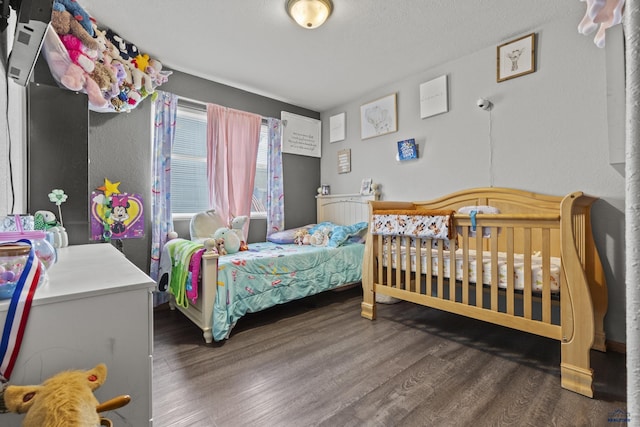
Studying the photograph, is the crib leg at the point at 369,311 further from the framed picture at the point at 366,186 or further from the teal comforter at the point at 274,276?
the framed picture at the point at 366,186

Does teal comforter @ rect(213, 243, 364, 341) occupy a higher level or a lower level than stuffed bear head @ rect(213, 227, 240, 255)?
lower

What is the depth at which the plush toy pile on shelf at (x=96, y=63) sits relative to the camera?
1727 millimetres

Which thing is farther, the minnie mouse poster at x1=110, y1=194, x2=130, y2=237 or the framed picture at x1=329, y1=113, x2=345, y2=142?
the framed picture at x1=329, y1=113, x2=345, y2=142

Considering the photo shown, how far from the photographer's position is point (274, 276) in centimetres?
226

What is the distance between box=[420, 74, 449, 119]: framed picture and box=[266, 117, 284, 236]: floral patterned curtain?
5.30ft

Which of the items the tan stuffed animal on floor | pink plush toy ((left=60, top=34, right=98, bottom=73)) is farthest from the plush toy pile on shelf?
the tan stuffed animal on floor

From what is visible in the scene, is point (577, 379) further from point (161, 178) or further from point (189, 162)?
point (189, 162)

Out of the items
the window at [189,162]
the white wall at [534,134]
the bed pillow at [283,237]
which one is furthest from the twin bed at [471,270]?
the window at [189,162]

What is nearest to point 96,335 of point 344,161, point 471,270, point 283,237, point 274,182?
point 471,270

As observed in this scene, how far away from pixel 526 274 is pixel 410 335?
0.83 metres

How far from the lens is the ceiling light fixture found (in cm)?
178

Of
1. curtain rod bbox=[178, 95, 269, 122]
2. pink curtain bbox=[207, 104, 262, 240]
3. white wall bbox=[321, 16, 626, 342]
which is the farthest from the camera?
pink curtain bbox=[207, 104, 262, 240]

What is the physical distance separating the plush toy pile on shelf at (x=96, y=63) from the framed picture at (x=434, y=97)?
234 centimetres

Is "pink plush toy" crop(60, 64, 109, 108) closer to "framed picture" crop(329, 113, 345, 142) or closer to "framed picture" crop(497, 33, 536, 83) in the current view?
"framed picture" crop(329, 113, 345, 142)
